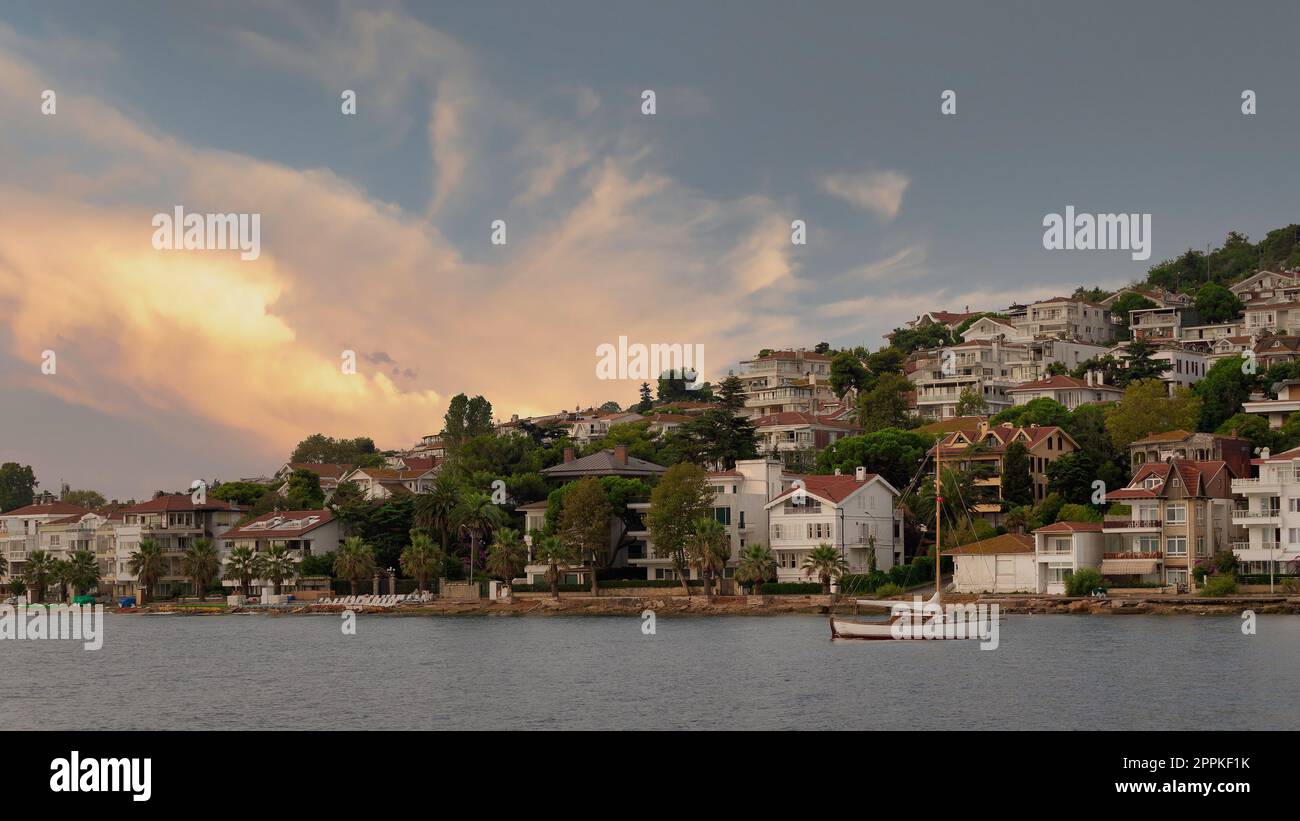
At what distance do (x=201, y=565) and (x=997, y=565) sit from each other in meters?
70.6

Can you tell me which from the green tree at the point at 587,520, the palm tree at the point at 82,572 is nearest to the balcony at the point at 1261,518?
the green tree at the point at 587,520

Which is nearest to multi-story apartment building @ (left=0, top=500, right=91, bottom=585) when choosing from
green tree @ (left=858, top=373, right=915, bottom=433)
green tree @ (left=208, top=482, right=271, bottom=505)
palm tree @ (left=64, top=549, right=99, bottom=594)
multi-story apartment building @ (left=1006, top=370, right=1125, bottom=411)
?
palm tree @ (left=64, top=549, right=99, bottom=594)

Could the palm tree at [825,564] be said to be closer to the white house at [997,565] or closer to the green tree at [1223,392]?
the white house at [997,565]

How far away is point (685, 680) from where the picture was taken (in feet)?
182

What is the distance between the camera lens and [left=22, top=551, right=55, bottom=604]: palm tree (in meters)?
138

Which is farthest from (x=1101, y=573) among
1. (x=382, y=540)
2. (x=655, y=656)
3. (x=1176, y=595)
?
(x=382, y=540)

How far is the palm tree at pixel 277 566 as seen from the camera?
121812 mm

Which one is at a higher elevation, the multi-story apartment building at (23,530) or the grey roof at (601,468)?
the grey roof at (601,468)

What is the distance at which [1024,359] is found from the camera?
516 ft

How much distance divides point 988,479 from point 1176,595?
937 inches

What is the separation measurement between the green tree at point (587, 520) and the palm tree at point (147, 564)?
45.6 m

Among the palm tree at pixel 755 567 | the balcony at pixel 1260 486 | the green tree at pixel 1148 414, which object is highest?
the green tree at pixel 1148 414

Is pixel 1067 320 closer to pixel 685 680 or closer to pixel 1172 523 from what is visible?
pixel 1172 523
